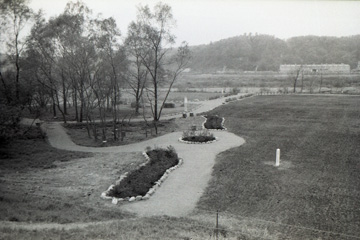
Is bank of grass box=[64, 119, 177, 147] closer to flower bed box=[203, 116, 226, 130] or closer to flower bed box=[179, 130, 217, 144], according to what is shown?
flower bed box=[203, 116, 226, 130]

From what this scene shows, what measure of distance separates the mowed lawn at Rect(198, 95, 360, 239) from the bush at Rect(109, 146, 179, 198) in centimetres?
267

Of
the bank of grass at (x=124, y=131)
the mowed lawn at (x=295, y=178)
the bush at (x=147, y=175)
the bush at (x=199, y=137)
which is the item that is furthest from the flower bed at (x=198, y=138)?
the bush at (x=147, y=175)

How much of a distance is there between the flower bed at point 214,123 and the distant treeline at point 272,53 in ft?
313

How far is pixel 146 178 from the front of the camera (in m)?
16.1

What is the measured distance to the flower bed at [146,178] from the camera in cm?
1420

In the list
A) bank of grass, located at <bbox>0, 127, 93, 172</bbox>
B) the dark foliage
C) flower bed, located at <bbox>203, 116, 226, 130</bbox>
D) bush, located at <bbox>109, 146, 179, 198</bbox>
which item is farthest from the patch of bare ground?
flower bed, located at <bbox>203, 116, 226, 130</bbox>

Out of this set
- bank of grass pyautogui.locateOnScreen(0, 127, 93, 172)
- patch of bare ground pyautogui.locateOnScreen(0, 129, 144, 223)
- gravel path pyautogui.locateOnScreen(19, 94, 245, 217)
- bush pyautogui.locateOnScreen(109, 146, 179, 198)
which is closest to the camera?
patch of bare ground pyautogui.locateOnScreen(0, 129, 144, 223)

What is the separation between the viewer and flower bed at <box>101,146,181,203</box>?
1420cm

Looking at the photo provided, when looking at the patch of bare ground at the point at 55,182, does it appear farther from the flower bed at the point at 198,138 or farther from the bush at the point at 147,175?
the flower bed at the point at 198,138

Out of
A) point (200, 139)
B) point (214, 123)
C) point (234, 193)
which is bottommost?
point (234, 193)

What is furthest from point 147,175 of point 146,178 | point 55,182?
point 55,182

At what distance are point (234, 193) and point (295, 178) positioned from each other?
3.68 m

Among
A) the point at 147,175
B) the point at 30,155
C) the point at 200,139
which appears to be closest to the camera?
the point at 147,175

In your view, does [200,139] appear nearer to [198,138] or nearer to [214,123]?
[198,138]
